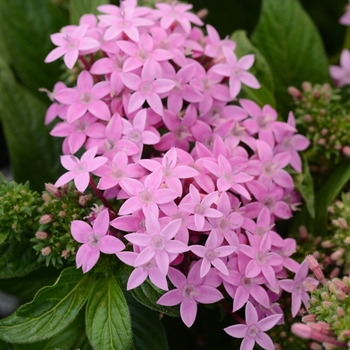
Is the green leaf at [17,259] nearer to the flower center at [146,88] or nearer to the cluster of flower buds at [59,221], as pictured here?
the cluster of flower buds at [59,221]

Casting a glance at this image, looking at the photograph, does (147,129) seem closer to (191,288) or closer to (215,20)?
(191,288)

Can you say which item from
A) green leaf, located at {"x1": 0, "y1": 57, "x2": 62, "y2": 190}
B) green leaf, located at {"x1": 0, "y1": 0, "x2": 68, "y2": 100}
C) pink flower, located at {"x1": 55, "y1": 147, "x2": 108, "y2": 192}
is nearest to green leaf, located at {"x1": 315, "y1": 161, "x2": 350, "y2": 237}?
pink flower, located at {"x1": 55, "y1": 147, "x2": 108, "y2": 192}

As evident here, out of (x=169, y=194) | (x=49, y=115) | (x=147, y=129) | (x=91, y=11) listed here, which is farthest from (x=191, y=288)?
(x=91, y=11)

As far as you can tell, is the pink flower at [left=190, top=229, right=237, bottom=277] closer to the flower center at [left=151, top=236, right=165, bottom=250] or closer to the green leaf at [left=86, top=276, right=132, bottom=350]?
the flower center at [left=151, top=236, right=165, bottom=250]

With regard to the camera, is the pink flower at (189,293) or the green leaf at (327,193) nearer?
the pink flower at (189,293)

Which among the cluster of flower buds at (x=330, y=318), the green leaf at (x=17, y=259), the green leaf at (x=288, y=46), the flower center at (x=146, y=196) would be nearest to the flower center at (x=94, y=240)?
the flower center at (x=146, y=196)
